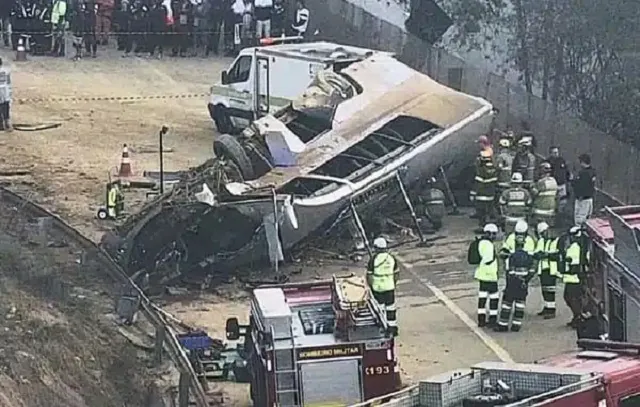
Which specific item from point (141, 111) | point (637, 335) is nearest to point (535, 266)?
point (637, 335)

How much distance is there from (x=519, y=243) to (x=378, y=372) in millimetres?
4348

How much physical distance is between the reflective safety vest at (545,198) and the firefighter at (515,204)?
0.82ft

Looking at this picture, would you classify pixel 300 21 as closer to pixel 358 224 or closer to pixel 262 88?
pixel 262 88

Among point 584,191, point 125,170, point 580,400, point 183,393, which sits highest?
point 580,400

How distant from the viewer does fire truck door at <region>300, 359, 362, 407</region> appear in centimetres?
1553

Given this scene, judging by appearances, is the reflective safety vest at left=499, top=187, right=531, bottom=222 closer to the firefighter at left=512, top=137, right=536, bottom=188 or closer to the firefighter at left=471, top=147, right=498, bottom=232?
the firefighter at left=471, top=147, right=498, bottom=232

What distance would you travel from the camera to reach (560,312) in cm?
2044

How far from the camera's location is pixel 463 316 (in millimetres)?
20391

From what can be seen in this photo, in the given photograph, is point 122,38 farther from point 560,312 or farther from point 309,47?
point 560,312

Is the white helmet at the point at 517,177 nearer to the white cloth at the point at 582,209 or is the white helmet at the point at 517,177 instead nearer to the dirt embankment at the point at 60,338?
the white cloth at the point at 582,209

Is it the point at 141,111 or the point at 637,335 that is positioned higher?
the point at 637,335

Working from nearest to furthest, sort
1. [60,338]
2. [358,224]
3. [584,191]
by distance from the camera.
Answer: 1. [60,338]
2. [358,224]
3. [584,191]

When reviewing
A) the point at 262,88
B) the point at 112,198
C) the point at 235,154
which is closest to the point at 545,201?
the point at 235,154

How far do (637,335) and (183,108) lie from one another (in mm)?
18545
